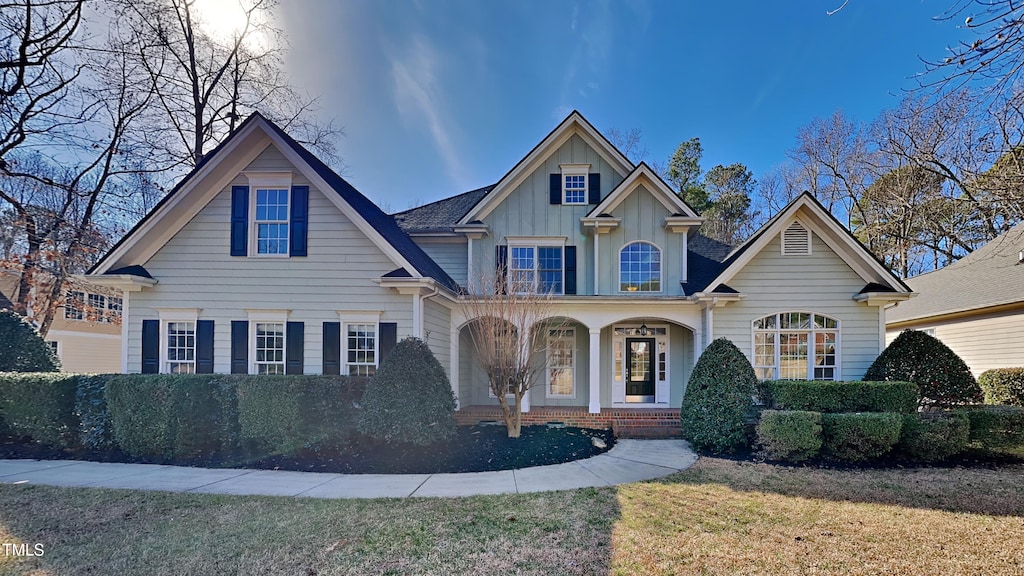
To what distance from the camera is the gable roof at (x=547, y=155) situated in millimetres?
13219

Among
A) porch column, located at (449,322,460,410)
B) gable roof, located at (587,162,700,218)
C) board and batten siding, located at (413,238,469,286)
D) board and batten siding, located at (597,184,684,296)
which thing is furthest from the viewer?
board and batten siding, located at (413,238,469,286)

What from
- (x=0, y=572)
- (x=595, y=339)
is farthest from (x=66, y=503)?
(x=595, y=339)

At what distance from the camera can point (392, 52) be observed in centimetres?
1378

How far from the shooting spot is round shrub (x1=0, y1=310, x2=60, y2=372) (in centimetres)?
977

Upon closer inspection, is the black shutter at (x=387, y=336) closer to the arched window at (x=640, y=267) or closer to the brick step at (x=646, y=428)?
the brick step at (x=646, y=428)

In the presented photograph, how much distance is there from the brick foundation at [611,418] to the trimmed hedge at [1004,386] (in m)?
8.01

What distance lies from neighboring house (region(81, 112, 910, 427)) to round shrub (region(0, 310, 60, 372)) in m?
1.75

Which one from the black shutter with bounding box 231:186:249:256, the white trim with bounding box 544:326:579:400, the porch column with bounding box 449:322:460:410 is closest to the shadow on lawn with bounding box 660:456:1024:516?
the white trim with bounding box 544:326:579:400

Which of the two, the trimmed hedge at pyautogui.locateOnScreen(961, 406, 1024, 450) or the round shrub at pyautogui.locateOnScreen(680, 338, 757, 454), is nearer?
the trimmed hedge at pyautogui.locateOnScreen(961, 406, 1024, 450)

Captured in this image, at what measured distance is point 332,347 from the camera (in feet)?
34.1

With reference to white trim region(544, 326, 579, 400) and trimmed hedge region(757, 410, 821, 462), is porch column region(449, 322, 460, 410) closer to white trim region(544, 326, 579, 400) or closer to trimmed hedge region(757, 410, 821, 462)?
white trim region(544, 326, 579, 400)

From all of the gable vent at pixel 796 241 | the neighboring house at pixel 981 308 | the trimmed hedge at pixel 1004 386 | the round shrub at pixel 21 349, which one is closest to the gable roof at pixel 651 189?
the gable vent at pixel 796 241

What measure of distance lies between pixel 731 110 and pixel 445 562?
18.0m

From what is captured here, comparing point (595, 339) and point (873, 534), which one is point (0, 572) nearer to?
point (873, 534)
